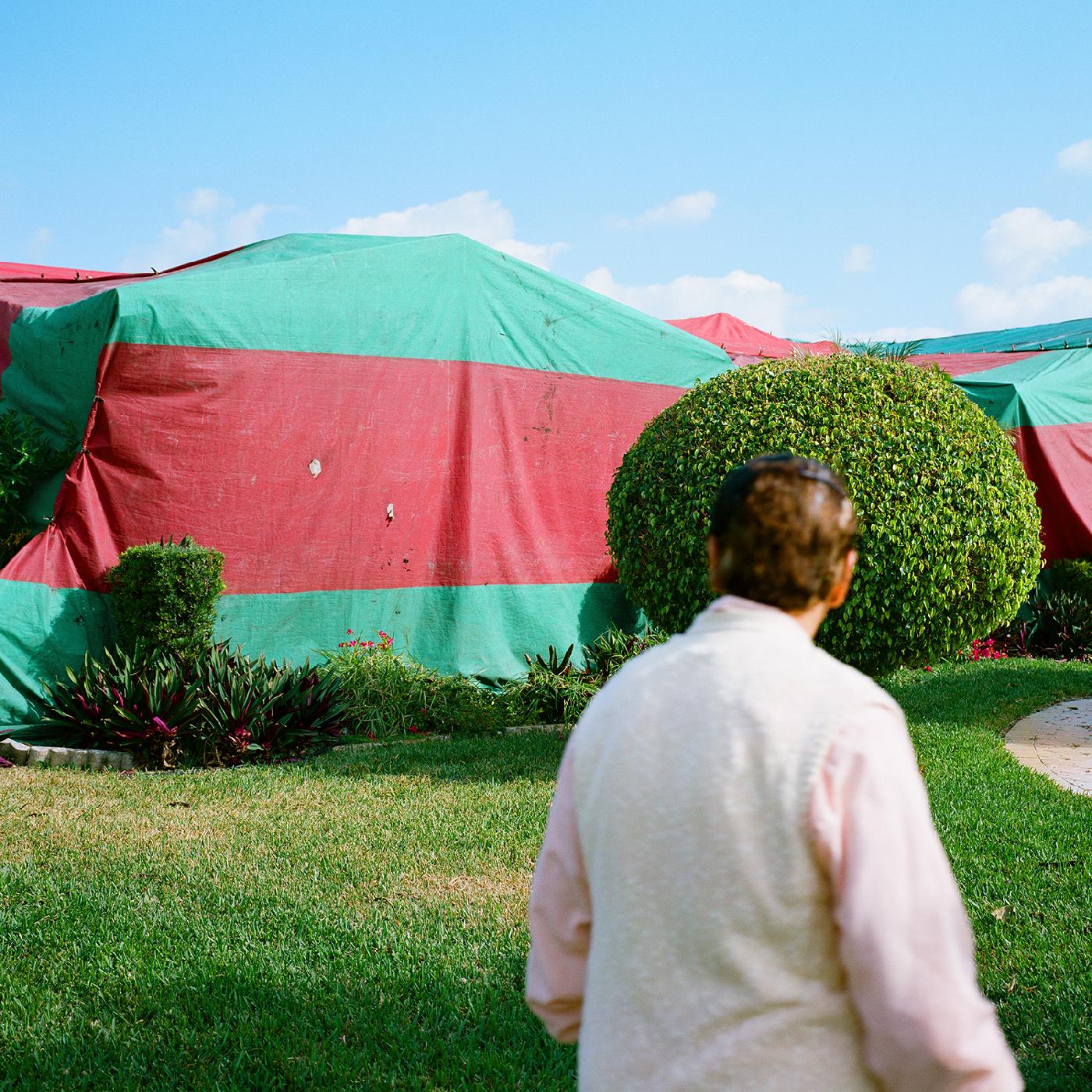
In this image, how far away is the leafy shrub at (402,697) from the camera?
7.83 metres

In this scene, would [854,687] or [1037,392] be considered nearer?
[854,687]

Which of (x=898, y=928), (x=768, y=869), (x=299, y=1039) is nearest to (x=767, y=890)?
(x=768, y=869)

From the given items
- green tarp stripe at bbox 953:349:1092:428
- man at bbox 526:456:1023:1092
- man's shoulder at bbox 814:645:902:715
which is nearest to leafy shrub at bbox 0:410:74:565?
man at bbox 526:456:1023:1092

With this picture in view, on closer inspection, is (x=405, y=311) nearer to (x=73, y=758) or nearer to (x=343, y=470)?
(x=343, y=470)

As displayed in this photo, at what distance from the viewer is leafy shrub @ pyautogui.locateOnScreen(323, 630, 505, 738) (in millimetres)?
7828

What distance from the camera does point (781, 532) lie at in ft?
5.44

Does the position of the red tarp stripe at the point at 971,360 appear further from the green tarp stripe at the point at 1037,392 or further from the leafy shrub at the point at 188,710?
the leafy shrub at the point at 188,710

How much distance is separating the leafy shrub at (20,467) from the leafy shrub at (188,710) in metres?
1.44

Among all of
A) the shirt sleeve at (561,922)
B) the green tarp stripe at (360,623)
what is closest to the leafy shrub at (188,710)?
the green tarp stripe at (360,623)

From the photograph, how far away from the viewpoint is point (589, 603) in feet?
31.3

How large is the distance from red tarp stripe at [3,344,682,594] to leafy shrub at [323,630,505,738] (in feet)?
2.21

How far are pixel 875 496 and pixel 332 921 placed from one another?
3.98 m

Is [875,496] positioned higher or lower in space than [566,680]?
higher

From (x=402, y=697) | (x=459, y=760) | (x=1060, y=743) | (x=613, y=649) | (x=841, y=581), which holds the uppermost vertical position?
(x=841, y=581)
